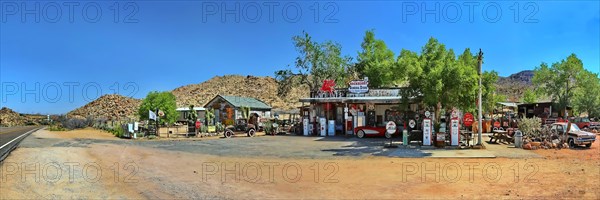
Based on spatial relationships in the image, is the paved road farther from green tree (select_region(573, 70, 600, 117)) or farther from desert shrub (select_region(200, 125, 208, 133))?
green tree (select_region(573, 70, 600, 117))

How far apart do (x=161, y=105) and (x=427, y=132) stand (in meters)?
37.7

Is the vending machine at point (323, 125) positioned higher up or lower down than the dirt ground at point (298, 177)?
higher up

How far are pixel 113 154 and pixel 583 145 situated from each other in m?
23.3

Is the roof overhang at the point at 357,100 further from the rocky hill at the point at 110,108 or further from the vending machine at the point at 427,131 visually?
the rocky hill at the point at 110,108

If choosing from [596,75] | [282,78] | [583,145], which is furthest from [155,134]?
[596,75]

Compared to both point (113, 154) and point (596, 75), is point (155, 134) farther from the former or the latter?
point (596, 75)

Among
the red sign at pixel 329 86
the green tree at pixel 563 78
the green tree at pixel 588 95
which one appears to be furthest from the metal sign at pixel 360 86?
the green tree at pixel 588 95

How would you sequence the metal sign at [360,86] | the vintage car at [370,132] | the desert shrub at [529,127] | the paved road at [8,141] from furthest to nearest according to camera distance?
the metal sign at [360,86] → the vintage car at [370,132] → the desert shrub at [529,127] → the paved road at [8,141]

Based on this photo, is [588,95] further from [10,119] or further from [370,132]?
[10,119]

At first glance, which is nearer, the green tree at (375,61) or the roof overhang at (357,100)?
the roof overhang at (357,100)

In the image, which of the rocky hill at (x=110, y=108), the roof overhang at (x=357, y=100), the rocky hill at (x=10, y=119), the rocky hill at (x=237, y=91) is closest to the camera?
the roof overhang at (x=357, y=100)

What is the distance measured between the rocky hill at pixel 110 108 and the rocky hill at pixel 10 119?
1094cm

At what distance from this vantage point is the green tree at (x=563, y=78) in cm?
5159

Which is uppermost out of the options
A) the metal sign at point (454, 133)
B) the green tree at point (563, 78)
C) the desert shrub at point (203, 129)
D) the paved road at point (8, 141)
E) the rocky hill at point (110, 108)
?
the green tree at point (563, 78)
